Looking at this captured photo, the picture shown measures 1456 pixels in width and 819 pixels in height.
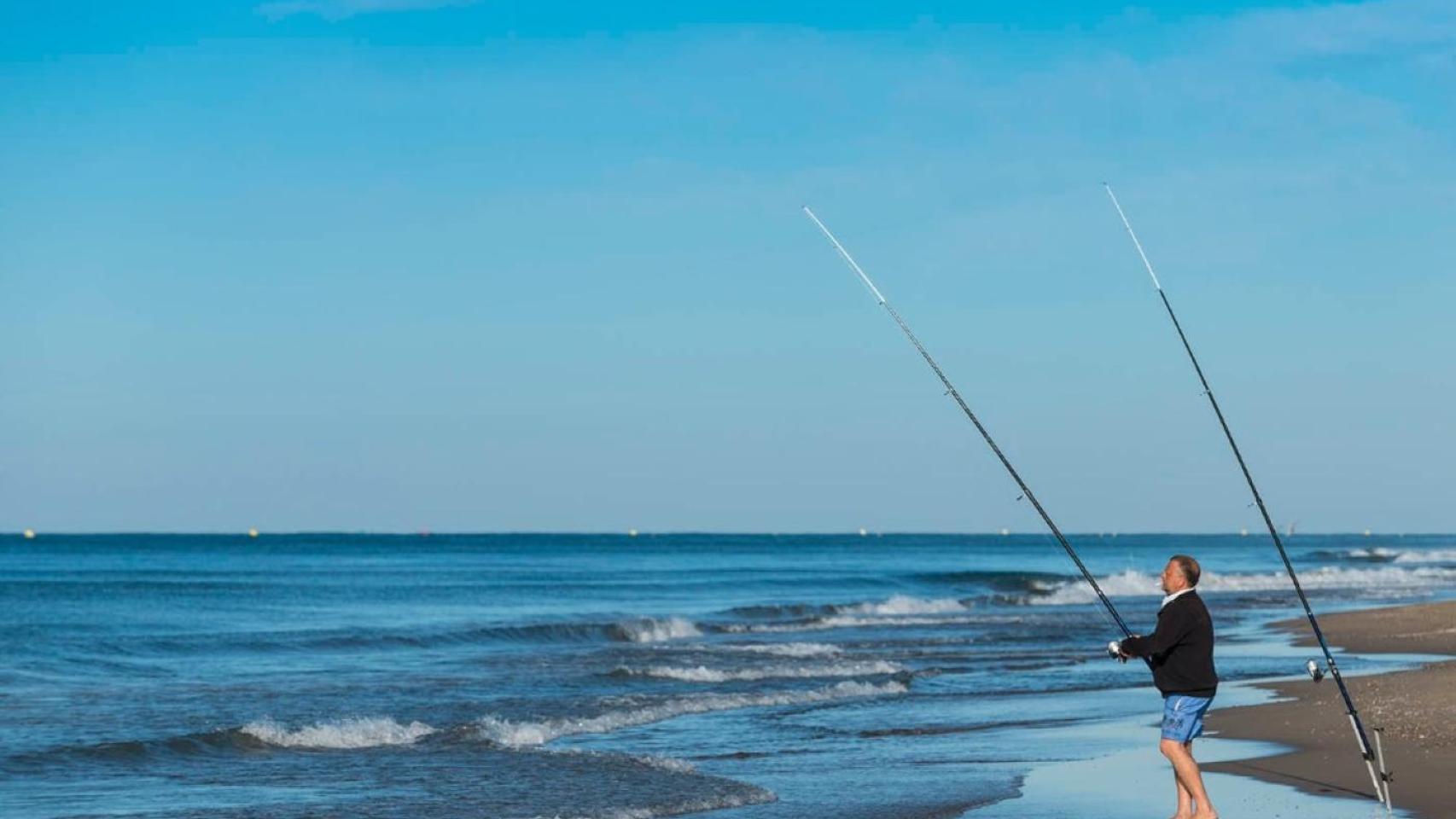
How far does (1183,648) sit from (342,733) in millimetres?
8876

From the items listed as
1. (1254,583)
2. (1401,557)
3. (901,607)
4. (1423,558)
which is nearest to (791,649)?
(901,607)

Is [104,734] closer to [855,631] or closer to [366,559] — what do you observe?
[855,631]

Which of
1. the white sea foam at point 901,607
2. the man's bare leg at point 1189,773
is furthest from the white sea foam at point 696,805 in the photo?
the white sea foam at point 901,607

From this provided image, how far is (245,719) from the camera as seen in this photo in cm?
1582

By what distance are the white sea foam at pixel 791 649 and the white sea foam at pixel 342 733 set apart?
376 inches

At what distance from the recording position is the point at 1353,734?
12.0 metres

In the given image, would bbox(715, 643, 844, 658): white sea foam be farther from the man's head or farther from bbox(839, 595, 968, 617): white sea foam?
the man's head

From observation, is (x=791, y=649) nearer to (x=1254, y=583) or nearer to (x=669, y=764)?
(x=669, y=764)

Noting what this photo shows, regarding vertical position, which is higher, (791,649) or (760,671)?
(791,649)

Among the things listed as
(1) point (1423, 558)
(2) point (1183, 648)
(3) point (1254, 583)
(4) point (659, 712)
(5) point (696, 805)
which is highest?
(1) point (1423, 558)

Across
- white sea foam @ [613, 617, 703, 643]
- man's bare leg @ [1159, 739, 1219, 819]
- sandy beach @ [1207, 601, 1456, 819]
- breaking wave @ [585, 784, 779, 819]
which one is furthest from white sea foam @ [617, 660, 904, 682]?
man's bare leg @ [1159, 739, 1219, 819]

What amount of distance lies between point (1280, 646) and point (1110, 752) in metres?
12.2

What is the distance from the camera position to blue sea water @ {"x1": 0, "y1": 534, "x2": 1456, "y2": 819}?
11.3 meters

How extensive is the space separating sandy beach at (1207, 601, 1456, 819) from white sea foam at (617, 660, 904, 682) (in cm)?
558
